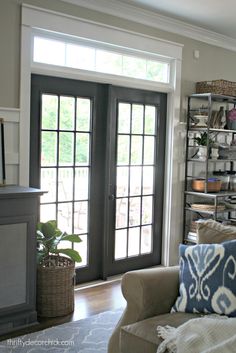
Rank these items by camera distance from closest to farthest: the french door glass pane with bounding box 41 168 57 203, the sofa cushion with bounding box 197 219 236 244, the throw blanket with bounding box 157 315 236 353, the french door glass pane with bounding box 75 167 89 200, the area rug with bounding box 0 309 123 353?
the throw blanket with bounding box 157 315 236 353
the sofa cushion with bounding box 197 219 236 244
the area rug with bounding box 0 309 123 353
the french door glass pane with bounding box 41 168 57 203
the french door glass pane with bounding box 75 167 89 200

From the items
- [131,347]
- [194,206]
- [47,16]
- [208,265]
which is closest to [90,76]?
[47,16]

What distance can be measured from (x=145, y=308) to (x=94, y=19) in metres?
2.72

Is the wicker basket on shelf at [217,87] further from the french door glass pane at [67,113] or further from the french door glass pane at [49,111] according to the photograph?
the french door glass pane at [49,111]

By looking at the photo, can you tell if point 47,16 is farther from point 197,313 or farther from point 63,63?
point 197,313

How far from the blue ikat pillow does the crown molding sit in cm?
253

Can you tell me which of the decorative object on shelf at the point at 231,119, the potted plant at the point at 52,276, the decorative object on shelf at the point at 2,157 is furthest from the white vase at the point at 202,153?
the decorative object on shelf at the point at 2,157

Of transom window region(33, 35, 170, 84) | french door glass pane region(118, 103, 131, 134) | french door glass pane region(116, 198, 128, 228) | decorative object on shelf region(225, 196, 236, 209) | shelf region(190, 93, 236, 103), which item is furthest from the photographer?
decorative object on shelf region(225, 196, 236, 209)

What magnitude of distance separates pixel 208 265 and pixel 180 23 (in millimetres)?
3057

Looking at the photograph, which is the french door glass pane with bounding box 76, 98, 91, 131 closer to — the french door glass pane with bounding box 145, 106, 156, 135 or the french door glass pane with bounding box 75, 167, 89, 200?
the french door glass pane with bounding box 75, 167, 89, 200

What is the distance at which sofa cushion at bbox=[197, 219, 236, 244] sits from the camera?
2.57 meters

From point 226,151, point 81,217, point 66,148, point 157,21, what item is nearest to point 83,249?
point 81,217

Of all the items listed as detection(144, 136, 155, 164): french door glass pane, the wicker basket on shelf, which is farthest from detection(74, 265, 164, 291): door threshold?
the wicker basket on shelf

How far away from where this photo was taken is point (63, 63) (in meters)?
3.88

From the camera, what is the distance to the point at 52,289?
341 centimetres
